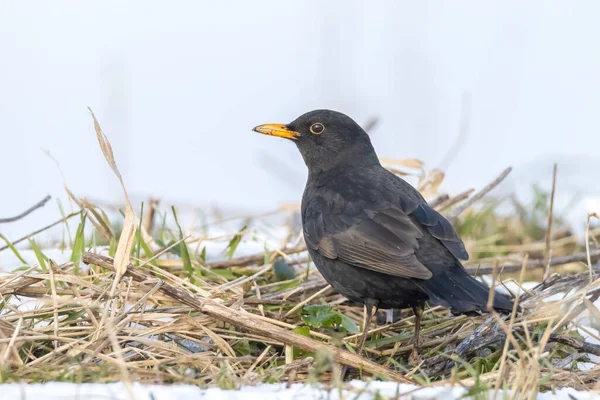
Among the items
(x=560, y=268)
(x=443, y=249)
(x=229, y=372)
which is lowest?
(x=560, y=268)

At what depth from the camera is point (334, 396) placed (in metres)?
2.94

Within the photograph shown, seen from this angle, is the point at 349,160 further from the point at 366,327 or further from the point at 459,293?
the point at 459,293

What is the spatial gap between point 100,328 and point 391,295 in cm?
143

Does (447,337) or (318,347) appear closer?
(318,347)

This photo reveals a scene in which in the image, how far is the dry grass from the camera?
3.20m

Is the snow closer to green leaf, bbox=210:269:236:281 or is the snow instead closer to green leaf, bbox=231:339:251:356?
green leaf, bbox=231:339:251:356

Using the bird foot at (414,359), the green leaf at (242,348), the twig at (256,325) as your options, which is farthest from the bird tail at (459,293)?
the green leaf at (242,348)

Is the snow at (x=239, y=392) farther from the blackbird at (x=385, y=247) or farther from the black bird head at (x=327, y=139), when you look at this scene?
the black bird head at (x=327, y=139)

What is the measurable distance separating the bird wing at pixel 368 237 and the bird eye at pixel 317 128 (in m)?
0.79

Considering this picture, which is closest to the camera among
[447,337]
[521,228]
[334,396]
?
[334,396]

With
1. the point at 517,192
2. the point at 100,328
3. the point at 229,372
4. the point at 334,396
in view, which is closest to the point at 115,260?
the point at 100,328

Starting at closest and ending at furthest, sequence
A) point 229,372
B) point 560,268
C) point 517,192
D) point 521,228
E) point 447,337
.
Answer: point 229,372, point 447,337, point 560,268, point 521,228, point 517,192

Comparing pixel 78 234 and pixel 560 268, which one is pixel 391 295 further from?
pixel 560 268

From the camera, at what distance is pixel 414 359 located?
13.1 ft
